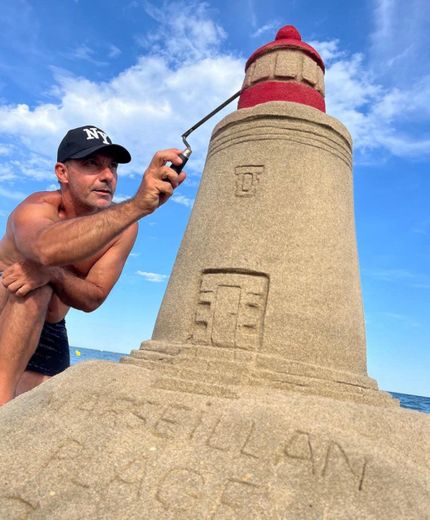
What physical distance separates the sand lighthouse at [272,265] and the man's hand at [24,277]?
0.93 meters

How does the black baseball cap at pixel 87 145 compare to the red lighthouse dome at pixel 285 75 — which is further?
the red lighthouse dome at pixel 285 75

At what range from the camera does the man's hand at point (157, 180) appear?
1.98 meters

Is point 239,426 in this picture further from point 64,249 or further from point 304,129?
point 304,129

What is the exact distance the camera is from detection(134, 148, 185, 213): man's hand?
6.50 feet

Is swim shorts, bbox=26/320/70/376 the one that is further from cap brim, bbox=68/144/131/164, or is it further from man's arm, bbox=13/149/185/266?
cap brim, bbox=68/144/131/164

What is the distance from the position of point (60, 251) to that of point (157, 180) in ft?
2.10

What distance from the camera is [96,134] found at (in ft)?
8.88

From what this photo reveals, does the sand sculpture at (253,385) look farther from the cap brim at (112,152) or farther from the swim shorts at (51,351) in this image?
the cap brim at (112,152)

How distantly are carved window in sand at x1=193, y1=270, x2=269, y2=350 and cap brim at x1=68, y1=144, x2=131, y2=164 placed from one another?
1.02 metres

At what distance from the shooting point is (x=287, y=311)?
10.0ft

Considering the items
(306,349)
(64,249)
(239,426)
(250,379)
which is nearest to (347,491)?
(239,426)

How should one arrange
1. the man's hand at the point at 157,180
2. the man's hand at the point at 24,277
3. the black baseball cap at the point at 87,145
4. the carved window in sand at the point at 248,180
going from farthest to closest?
the carved window in sand at the point at 248,180, the black baseball cap at the point at 87,145, the man's hand at the point at 24,277, the man's hand at the point at 157,180

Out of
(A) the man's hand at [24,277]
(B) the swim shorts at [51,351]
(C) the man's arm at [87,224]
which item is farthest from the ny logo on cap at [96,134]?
(B) the swim shorts at [51,351]

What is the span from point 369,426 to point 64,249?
180 centimetres
